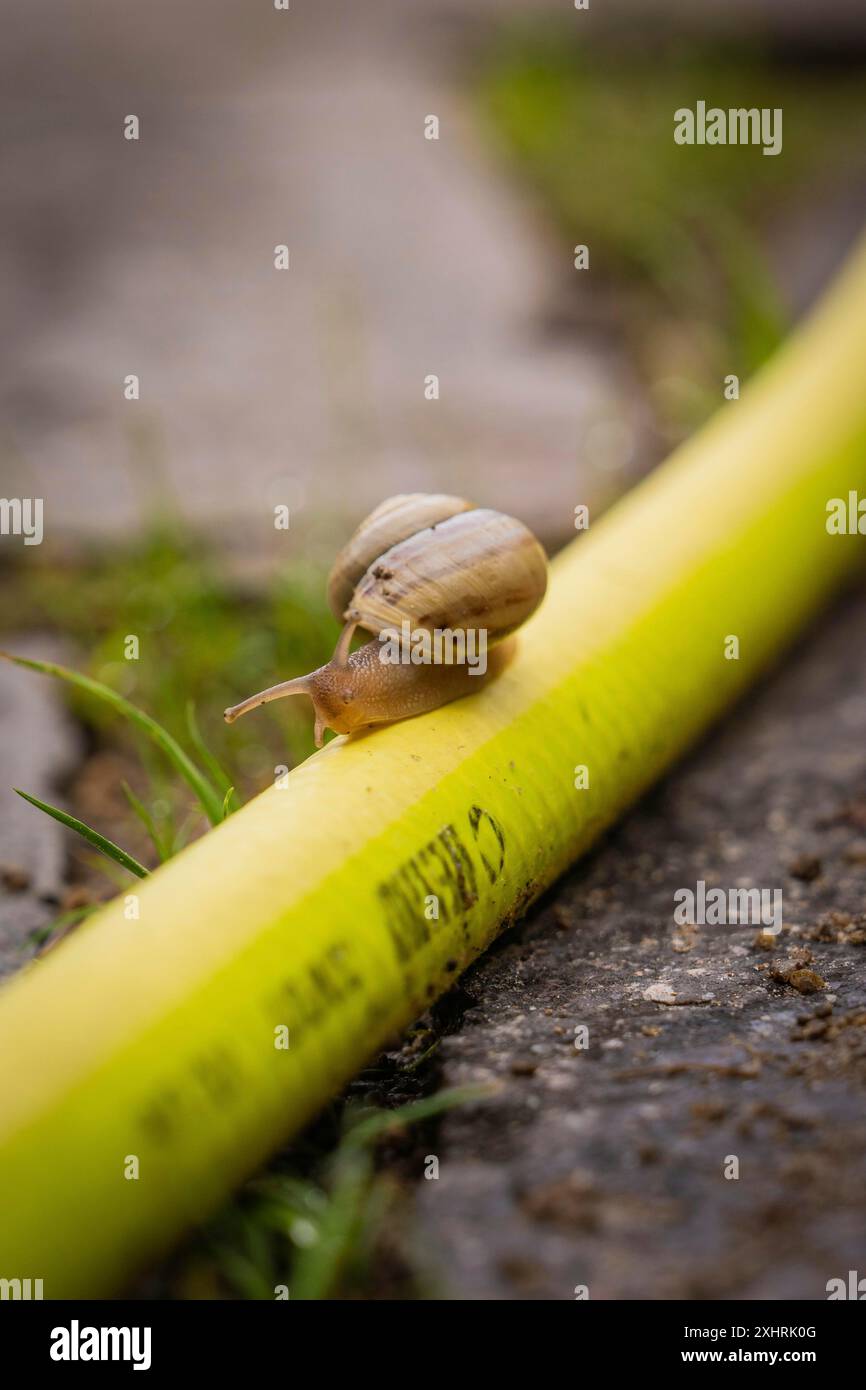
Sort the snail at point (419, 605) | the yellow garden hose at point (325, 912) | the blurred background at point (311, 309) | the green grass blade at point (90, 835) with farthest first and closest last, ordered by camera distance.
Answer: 1. the blurred background at point (311, 309)
2. the snail at point (419, 605)
3. the green grass blade at point (90, 835)
4. the yellow garden hose at point (325, 912)

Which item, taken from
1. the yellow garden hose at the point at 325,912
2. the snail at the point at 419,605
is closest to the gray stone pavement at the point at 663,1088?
the yellow garden hose at the point at 325,912

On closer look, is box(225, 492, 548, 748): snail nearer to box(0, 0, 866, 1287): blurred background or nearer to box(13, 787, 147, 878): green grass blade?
box(13, 787, 147, 878): green grass blade

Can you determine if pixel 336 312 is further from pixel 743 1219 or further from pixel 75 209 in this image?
pixel 743 1219

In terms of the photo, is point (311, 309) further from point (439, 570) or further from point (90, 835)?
point (90, 835)

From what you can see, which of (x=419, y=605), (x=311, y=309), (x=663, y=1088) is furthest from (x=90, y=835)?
(x=311, y=309)

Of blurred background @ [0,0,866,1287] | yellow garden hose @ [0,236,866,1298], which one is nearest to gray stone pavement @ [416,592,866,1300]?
yellow garden hose @ [0,236,866,1298]

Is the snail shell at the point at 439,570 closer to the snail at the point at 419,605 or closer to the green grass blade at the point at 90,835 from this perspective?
the snail at the point at 419,605
